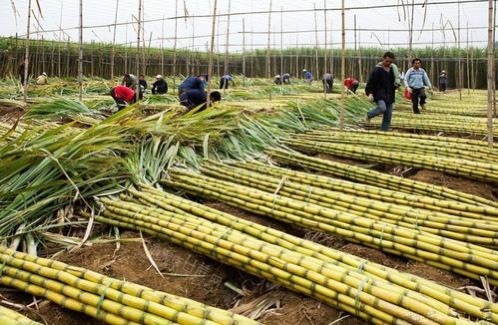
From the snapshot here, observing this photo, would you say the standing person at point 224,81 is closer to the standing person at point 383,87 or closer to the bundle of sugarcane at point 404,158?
the standing person at point 383,87

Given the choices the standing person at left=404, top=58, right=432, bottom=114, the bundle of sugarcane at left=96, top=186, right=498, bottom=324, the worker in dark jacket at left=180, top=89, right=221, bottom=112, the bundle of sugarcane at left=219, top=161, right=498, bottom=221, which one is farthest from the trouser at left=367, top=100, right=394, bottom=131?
the bundle of sugarcane at left=96, top=186, right=498, bottom=324

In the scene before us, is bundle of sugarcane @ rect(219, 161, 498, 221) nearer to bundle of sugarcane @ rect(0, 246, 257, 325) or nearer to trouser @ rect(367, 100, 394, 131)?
bundle of sugarcane @ rect(0, 246, 257, 325)

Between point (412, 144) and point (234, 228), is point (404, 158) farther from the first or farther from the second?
point (234, 228)

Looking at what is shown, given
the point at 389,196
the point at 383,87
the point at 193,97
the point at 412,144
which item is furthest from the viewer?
the point at 193,97

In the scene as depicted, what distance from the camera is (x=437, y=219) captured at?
2.92m

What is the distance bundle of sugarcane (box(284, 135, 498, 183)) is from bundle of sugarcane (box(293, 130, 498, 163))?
1.9 inches

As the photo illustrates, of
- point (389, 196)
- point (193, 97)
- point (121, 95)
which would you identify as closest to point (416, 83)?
point (193, 97)

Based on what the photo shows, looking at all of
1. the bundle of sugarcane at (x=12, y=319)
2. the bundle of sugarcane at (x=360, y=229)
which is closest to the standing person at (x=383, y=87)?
the bundle of sugarcane at (x=360, y=229)

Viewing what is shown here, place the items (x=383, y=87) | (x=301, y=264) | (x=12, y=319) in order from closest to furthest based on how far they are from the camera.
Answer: (x=12, y=319)
(x=301, y=264)
(x=383, y=87)

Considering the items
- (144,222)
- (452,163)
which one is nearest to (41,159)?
(144,222)

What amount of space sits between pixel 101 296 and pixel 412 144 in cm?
367

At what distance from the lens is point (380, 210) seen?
3.10m

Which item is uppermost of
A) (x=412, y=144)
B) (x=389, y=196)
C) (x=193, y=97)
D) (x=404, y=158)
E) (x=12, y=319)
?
(x=193, y=97)

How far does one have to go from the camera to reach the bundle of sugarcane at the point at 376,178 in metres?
3.45
